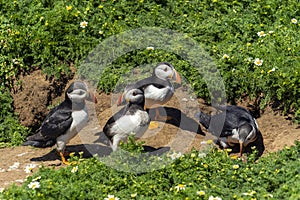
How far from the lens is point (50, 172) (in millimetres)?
8391

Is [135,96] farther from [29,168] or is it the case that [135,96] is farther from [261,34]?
[261,34]

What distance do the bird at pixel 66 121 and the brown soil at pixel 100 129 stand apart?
302 mm

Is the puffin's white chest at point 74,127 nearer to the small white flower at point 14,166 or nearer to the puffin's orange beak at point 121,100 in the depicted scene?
the small white flower at point 14,166

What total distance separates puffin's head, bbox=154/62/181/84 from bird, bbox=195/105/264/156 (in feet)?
2.78

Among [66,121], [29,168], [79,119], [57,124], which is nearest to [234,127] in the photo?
[79,119]

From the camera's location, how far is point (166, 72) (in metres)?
10.5

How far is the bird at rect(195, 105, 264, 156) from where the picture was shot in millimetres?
9484

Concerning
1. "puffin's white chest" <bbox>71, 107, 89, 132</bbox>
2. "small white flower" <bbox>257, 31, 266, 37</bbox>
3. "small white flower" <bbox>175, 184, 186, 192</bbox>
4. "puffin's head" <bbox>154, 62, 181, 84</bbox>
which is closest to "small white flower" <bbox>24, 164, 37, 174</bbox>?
"puffin's white chest" <bbox>71, 107, 89, 132</bbox>

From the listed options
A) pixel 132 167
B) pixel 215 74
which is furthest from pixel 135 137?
pixel 215 74

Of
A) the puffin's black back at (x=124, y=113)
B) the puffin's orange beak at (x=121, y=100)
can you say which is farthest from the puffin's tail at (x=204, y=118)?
the puffin's orange beak at (x=121, y=100)

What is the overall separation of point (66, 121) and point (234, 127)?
7.25ft

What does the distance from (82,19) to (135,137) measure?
306 centimetres

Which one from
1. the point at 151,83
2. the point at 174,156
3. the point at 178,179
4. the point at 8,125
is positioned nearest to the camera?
the point at 178,179

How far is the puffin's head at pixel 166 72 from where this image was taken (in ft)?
34.5
